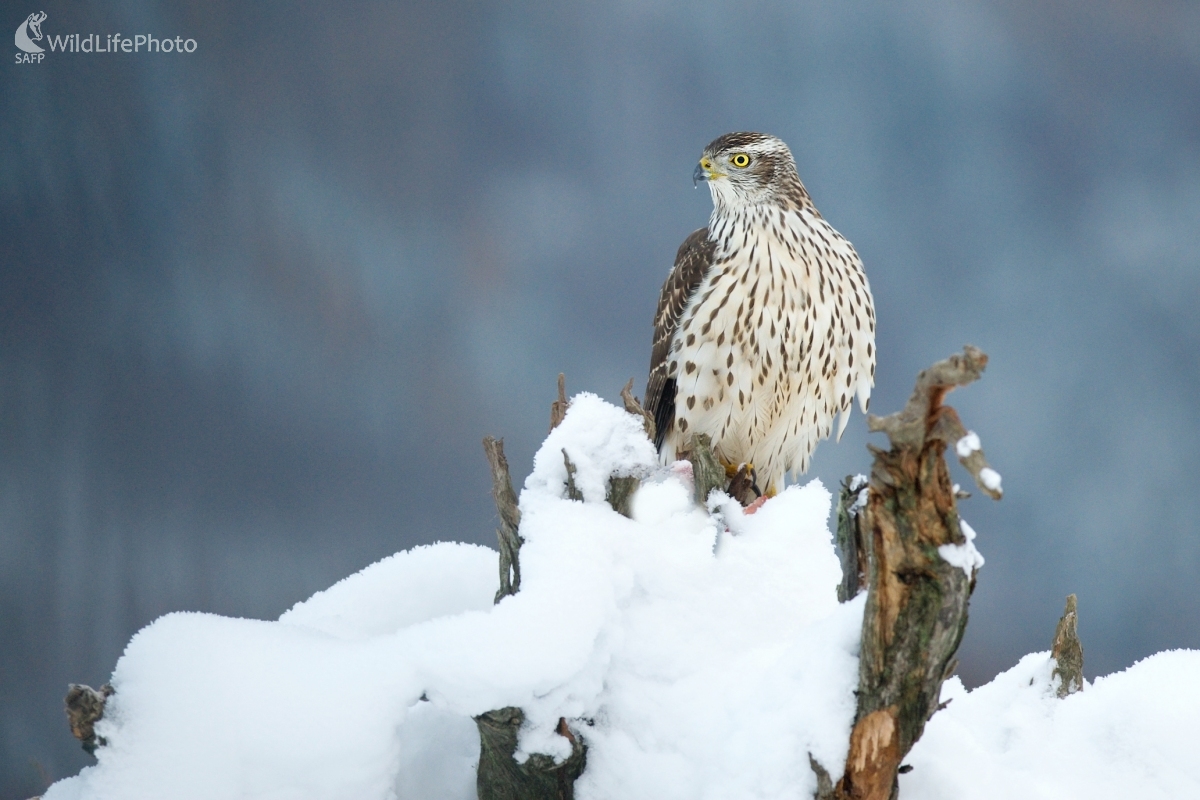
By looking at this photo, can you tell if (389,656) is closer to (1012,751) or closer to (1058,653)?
(1012,751)

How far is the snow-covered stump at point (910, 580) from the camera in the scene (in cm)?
150

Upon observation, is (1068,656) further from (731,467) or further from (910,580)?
(731,467)

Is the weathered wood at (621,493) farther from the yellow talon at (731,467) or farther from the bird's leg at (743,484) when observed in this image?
the yellow talon at (731,467)

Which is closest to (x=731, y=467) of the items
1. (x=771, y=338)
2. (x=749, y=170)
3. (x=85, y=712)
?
(x=771, y=338)

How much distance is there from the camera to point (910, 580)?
167 cm

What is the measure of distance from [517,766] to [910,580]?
96 cm

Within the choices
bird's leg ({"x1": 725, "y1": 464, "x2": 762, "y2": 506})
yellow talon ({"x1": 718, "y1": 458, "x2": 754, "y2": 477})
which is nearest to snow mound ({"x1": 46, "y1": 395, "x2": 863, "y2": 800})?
bird's leg ({"x1": 725, "y1": 464, "x2": 762, "y2": 506})

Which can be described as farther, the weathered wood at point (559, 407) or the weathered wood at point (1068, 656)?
the weathered wood at point (559, 407)

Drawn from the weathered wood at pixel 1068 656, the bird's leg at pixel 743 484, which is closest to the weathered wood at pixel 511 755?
the weathered wood at pixel 1068 656

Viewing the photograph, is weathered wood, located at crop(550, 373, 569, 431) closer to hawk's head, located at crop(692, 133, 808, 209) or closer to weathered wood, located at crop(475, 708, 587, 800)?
weathered wood, located at crop(475, 708, 587, 800)

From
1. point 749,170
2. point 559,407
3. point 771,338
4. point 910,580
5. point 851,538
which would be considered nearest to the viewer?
point 910,580

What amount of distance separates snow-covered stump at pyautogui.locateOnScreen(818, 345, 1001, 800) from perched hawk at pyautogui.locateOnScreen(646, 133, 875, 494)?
2250 millimetres

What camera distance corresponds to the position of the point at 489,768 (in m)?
2.14

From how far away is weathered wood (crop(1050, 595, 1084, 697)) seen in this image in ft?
8.27
